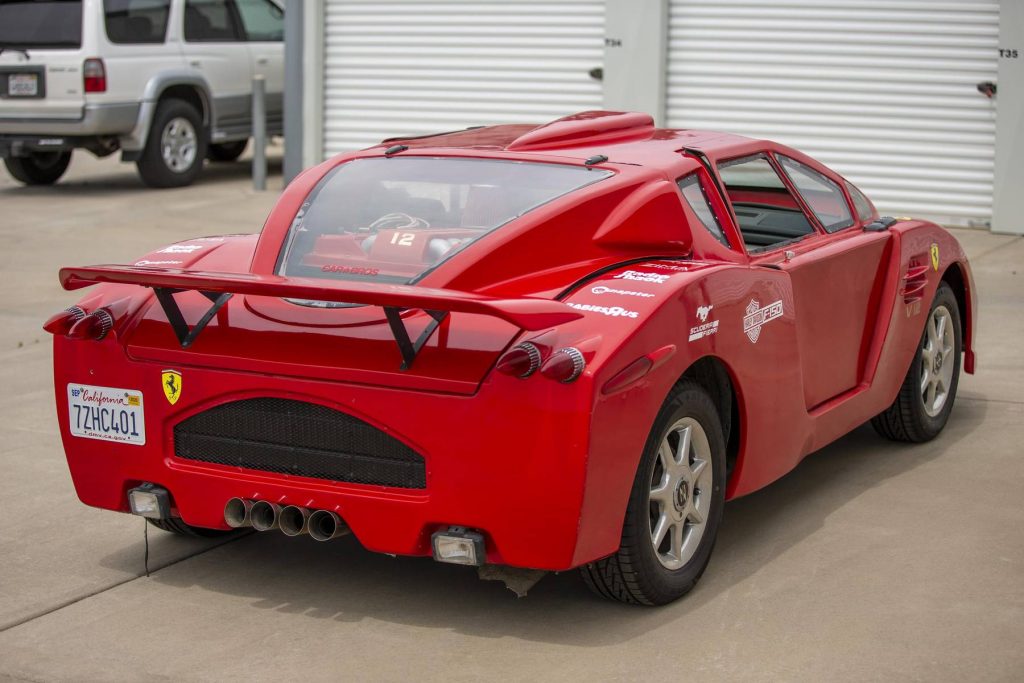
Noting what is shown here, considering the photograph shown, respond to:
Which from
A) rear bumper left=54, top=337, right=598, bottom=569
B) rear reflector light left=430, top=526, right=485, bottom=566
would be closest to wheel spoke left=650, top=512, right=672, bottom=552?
rear bumper left=54, top=337, right=598, bottom=569

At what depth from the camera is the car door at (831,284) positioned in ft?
17.7

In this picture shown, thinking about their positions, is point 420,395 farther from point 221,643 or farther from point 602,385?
point 221,643

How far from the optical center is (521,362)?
4.05 metres

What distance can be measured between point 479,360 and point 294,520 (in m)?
0.78

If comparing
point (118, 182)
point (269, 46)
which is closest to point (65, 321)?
point (118, 182)

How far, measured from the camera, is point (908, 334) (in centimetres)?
613

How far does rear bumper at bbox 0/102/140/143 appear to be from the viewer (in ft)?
48.0

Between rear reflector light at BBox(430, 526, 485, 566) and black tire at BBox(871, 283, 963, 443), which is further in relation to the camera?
black tire at BBox(871, 283, 963, 443)

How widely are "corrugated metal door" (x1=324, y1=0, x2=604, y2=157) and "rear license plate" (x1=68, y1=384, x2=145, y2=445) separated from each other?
1000 cm

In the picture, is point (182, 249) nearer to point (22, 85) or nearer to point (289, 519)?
point (289, 519)

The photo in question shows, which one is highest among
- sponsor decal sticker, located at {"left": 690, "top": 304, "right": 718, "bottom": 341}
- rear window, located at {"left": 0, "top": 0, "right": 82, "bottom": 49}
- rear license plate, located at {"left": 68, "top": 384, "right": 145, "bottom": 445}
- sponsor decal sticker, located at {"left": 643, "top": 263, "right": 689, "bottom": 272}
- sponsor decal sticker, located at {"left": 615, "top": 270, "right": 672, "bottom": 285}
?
rear window, located at {"left": 0, "top": 0, "right": 82, "bottom": 49}

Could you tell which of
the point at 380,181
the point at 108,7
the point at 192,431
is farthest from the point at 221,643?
the point at 108,7

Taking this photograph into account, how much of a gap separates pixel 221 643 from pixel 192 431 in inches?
25.5

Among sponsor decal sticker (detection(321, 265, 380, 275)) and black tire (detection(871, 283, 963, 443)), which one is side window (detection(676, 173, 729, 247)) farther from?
black tire (detection(871, 283, 963, 443))
